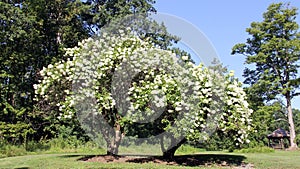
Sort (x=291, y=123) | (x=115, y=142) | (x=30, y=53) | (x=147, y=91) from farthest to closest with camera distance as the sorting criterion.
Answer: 1. (x=291, y=123)
2. (x=30, y=53)
3. (x=115, y=142)
4. (x=147, y=91)

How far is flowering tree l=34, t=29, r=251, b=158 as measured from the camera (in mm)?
9547

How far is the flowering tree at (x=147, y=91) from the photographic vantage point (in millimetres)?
9547

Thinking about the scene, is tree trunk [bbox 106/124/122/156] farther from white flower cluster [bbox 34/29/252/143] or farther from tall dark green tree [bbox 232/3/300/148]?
tall dark green tree [bbox 232/3/300/148]

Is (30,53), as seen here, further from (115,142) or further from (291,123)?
(291,123)

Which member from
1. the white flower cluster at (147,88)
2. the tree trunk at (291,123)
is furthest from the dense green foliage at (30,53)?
the tree trunk at (291,123)

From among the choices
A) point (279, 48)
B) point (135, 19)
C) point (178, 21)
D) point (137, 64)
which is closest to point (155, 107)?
point (137, 64)

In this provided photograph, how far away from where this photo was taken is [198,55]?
Answer: 12453 mm

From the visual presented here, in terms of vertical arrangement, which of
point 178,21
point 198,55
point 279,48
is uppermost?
point 279,48

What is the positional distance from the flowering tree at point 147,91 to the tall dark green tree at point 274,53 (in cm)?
1899

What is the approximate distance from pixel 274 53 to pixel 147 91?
75.5 ft

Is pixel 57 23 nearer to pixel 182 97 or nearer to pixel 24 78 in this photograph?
pixel 24 78

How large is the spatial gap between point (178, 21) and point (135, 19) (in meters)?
12.8

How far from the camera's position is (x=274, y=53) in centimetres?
2906

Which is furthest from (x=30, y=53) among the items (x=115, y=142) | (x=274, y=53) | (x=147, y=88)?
(x=274, y=53)
